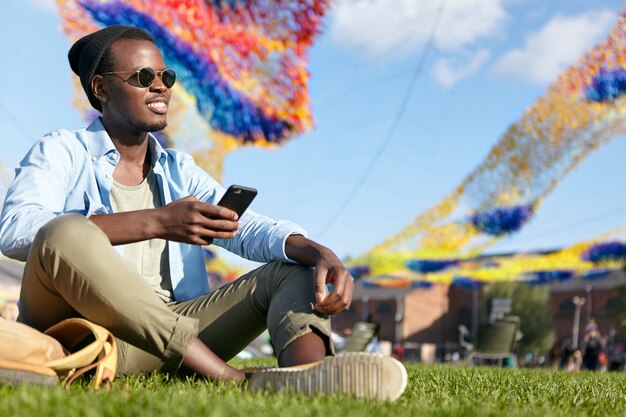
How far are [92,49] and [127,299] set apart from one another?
986mm

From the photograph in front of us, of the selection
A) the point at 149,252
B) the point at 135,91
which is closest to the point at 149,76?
the point at 135,91

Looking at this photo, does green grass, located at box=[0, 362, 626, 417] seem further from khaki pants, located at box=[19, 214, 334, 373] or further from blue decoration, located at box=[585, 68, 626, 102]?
blue decoration, located at box=[585, 68, 626, 102]

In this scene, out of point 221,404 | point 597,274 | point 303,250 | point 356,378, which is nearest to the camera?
point 221,404

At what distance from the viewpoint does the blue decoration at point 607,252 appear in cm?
2815

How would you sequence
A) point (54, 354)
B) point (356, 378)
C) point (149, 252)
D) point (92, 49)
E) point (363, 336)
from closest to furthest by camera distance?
point (356, 378) → point (54, 354) → point (149, 252) → point (92, 49) → point (363, 336)

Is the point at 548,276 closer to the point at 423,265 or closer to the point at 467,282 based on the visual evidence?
the point at 467,282

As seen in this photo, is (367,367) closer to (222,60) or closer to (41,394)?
(41,394)

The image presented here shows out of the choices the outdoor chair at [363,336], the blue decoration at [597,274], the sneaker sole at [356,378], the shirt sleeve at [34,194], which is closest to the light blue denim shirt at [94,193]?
the shirt sleeve at [34,194]

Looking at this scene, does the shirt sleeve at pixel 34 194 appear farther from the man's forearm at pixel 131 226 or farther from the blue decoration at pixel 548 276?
the blue decoration at pixel 548 276

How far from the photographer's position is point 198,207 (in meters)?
1.87

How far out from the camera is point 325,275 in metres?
2.06

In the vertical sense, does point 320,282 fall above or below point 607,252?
below

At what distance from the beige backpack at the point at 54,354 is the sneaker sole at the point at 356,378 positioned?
1.28ft

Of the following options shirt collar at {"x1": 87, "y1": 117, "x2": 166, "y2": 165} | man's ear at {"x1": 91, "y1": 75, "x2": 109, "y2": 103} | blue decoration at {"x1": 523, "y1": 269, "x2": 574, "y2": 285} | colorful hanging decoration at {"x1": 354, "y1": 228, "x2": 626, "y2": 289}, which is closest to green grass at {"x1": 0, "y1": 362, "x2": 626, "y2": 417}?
shirt collar at {"x1": 87, "y1": 117, "x2": 166, "y2": 165}
